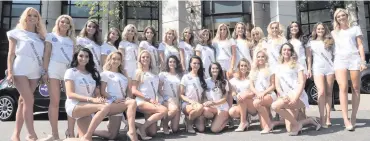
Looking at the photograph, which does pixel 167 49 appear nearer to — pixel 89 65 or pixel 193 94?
pixel 193 94

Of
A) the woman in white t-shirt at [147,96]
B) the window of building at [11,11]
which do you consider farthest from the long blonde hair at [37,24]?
the window of building at [11,11]

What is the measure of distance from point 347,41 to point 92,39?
4441 millimetres

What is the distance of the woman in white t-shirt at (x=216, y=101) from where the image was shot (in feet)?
18.7

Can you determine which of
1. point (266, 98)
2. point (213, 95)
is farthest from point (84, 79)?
point (266, 98)

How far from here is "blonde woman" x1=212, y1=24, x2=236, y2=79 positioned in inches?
277

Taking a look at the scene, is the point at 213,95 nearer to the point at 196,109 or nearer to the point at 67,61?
the point at 196,109

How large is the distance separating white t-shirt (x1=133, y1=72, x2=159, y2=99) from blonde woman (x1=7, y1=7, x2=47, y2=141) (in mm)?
1587

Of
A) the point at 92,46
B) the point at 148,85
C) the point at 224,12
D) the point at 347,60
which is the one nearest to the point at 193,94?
the point at 148,85

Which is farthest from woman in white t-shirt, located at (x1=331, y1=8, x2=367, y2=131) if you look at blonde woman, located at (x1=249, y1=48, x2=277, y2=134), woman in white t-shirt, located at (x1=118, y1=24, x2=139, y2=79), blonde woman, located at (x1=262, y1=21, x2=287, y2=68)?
woman in white t-shirt, located at (x1=118, y1=24, x2=139, y2=79)

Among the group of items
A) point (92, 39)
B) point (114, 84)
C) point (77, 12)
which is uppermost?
point (77, 12)

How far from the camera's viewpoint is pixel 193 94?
19.4 feet

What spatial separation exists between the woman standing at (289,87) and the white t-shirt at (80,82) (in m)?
2.86

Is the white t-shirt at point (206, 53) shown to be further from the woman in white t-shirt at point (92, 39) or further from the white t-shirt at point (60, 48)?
the white t-shirt at point (60, 48)

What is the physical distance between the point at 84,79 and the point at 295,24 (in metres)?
3.95
